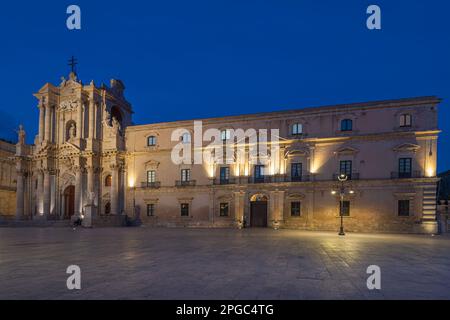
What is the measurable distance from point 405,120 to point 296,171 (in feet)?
35.6

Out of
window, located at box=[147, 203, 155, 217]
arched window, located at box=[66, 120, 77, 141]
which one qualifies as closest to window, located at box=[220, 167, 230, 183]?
window, located at box=[147, 203, 155, 217]

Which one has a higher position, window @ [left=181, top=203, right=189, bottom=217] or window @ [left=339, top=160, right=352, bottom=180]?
window @ [left=339, top=160, right=352, bottom=180]

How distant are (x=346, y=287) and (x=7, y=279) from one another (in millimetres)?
7676

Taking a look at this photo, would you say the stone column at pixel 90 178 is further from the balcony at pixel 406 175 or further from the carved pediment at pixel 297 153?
the balcony at pixel 406 175

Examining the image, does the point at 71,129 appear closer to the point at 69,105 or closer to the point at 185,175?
the point at 69,105

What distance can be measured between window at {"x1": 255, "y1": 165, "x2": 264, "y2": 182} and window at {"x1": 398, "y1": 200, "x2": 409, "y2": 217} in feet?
42.3

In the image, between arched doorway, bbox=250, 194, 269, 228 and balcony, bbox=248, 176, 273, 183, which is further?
arched doorway, bbox=250, 194, 269, 228

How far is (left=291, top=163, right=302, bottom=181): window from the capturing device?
32375mm

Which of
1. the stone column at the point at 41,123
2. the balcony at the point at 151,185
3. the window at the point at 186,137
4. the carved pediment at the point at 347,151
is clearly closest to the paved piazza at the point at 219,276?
the carved pediment at the point at 347,151

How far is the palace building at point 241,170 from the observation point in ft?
95.2

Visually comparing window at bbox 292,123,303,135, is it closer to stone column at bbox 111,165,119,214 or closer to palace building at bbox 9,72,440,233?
palace building at bbox 9,72,440,233

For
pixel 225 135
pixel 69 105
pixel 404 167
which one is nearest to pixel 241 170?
pixel 225 135

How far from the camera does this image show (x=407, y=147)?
29.0 meters

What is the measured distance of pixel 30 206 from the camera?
1657 inches
